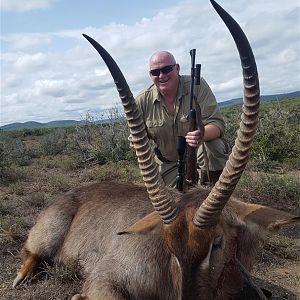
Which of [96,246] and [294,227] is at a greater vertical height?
[96,246]

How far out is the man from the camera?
24.1ft

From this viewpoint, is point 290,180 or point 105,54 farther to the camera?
point 290,180

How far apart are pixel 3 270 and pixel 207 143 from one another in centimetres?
361

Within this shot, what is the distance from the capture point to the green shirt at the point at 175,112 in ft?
24.8

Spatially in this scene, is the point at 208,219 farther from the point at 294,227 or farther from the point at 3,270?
the point at 294,227

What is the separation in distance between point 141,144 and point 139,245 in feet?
4.63

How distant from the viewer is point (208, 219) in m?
4.01

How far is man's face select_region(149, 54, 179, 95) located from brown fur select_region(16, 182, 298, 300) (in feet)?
5.90

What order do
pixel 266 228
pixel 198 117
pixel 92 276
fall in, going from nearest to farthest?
pixel 266 228, pixel 92 276, pixel 198 117

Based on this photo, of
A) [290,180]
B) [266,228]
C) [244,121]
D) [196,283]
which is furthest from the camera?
[290,180]

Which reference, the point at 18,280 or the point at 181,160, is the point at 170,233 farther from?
the point at 18,280

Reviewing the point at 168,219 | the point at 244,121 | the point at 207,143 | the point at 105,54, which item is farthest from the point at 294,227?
the point at 105,54

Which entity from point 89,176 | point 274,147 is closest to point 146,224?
point 89,176

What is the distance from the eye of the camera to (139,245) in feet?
16.6
